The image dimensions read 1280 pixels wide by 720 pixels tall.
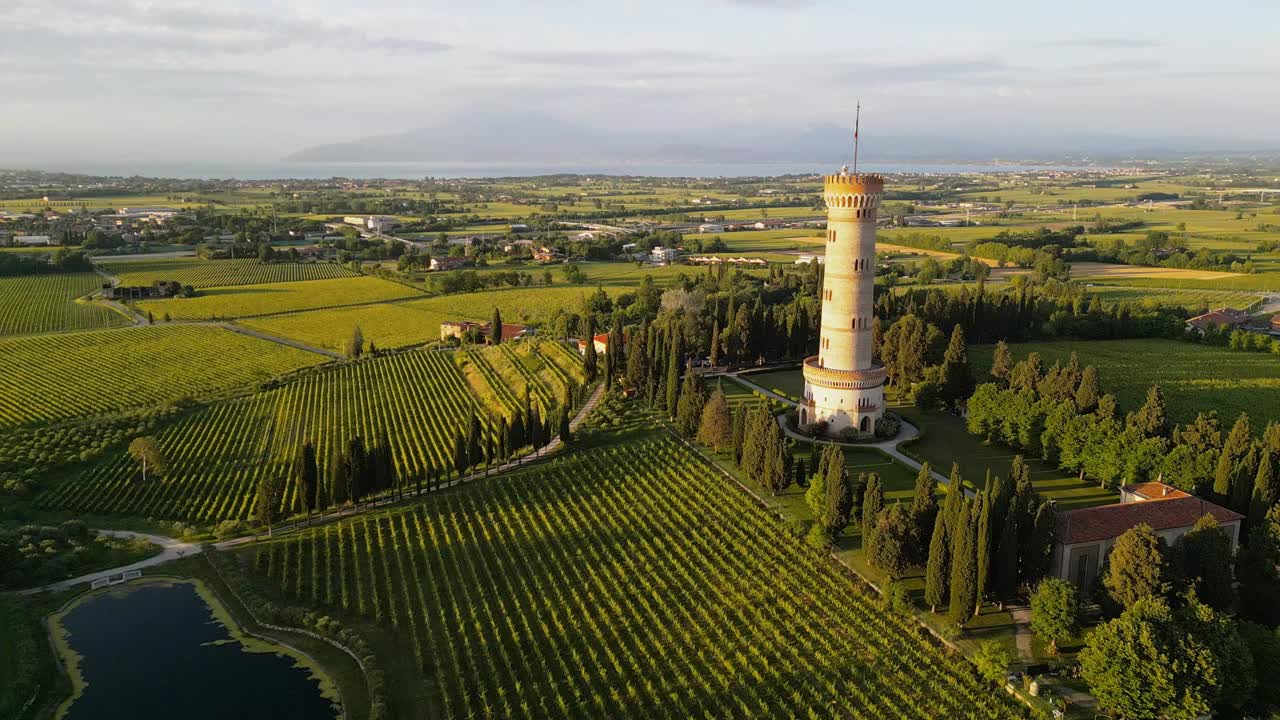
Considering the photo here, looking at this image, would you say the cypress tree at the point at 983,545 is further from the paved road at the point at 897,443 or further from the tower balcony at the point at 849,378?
the tower balcony at the point at 849,378

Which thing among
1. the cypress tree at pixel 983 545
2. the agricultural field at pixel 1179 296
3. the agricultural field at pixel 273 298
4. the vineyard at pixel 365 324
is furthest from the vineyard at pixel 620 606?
the agricultural field at pixel 1179 296

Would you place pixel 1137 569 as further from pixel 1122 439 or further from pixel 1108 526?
pixel 1122 439

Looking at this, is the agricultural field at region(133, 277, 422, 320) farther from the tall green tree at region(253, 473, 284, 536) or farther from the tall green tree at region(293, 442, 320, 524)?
the tall green tree at region(253, 473, 284, 536)

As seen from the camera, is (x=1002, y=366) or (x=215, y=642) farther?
(x=1002, y=366)

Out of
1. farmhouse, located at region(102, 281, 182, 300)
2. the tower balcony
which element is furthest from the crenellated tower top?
farmhouse, located at region(102, 281, 182, 300)

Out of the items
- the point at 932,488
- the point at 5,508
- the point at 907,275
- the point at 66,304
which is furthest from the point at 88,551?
the point at 907,275

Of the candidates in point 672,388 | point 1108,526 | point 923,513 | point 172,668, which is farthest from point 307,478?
point 1108,526
